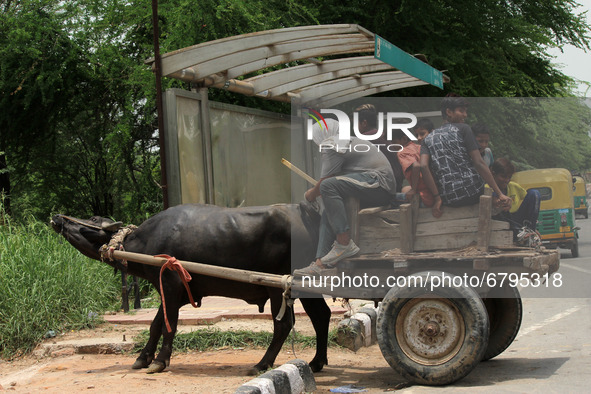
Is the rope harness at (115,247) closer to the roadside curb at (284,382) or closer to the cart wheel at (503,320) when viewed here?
the roadside curb at (284,382)

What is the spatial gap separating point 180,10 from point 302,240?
18.6 ft

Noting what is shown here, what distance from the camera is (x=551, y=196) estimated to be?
543 centimetres

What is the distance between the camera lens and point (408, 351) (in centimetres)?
570

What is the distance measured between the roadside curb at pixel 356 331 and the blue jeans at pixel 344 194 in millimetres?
2086

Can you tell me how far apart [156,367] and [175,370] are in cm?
25

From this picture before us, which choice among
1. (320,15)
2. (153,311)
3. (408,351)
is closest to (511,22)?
(320,15)

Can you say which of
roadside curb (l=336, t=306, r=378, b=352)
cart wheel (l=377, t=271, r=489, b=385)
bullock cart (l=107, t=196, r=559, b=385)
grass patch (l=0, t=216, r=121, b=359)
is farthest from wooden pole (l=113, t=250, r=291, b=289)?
grass patch (l=0, t=216, r=121, b=359)

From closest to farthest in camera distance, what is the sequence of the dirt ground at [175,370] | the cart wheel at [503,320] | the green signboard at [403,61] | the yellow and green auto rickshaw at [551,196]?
the yellow and green auto rickshaw at [551,196] → the dirt ground at [175,370] → the cart wheel at [503,320] → the green signboard at [403,61]

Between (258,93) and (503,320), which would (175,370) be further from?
(258,93)

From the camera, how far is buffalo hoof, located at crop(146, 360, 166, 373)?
6492 mm

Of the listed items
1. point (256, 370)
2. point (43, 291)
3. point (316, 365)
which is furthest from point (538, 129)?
point (43, 291)

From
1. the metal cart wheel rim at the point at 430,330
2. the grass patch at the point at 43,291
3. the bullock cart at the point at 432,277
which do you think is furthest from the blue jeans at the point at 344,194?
the grass patch at the point at 43,291

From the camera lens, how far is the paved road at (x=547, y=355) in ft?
18.2

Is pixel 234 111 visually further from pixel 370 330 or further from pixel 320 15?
pixel 320 15
